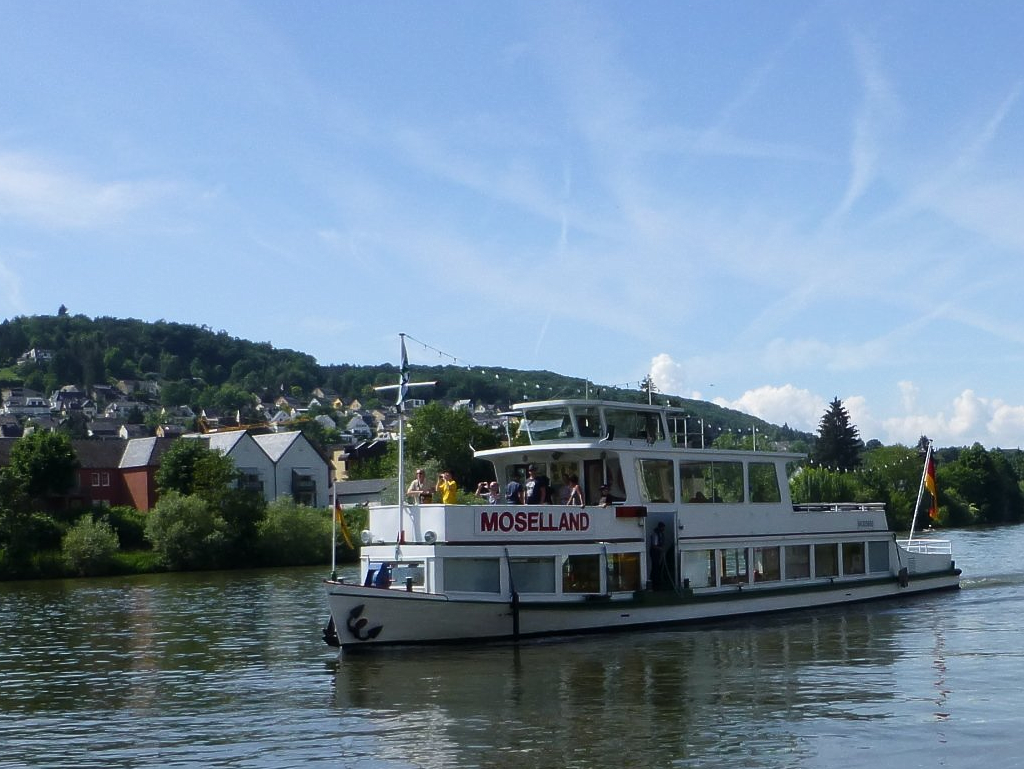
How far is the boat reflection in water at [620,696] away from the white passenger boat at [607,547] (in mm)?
706

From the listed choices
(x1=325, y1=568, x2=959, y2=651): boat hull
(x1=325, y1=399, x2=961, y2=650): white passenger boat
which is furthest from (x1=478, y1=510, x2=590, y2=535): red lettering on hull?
(x1=325, y1=568, x2=959, y2=651): boat hull

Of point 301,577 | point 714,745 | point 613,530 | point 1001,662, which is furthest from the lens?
point 301,577

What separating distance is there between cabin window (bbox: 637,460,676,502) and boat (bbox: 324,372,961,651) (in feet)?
0.12

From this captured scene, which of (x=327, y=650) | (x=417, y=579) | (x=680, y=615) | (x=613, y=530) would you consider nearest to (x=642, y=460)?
(x=613, y=530)

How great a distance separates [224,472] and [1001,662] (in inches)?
2281

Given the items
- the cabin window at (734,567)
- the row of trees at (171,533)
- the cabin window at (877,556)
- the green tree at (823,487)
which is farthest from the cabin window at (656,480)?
the green tree at (823,487)

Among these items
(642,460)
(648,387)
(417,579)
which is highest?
(648,387)

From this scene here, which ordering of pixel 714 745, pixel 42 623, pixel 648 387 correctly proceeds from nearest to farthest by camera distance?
1. pixel 714 745
2. pixel 648 387
3. pixel 42 623

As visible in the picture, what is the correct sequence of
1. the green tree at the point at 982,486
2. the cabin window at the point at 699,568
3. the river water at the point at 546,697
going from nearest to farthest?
the river water at the point at 546,697
the cabin window at the point at 699,568
the green tree at the point at 982,486

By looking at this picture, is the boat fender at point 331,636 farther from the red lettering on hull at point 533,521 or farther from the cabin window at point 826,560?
the cabin window at point 826,560

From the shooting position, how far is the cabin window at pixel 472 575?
25.6 m

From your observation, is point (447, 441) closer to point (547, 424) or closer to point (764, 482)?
point (764, 482)

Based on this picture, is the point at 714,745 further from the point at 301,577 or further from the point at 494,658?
the point at 301,577

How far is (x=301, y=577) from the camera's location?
2218 inches
